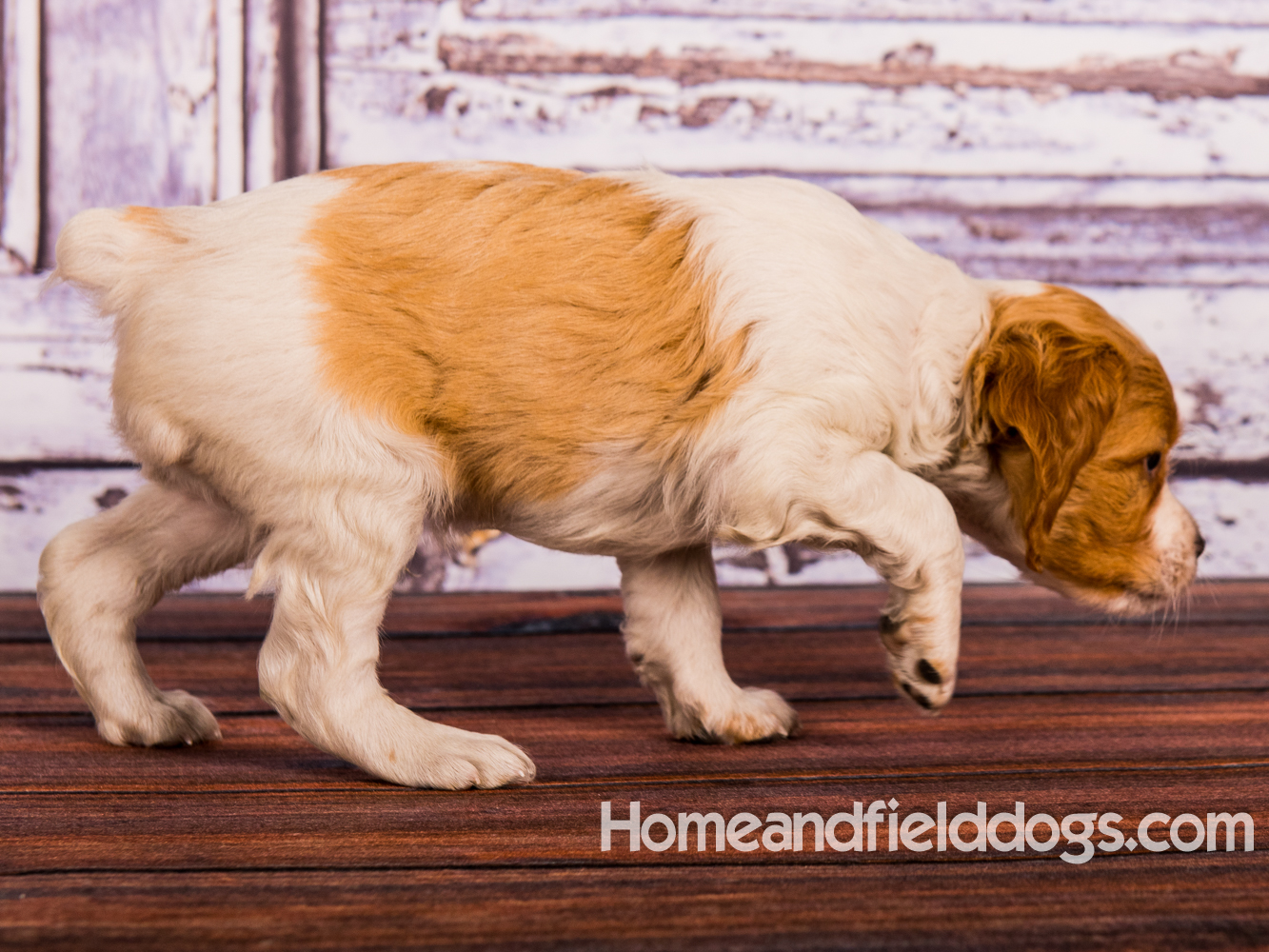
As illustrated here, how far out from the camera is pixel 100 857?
1.34 m

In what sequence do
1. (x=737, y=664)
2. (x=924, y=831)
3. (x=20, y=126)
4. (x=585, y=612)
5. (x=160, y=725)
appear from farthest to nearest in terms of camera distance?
(x=20, y=126) < (x=585, y=612) < (x=737, y=664) < (x=160, y=725) < (x=924, y=831)

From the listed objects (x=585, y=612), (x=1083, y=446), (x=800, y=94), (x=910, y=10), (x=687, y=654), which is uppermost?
(x=910, y=10)

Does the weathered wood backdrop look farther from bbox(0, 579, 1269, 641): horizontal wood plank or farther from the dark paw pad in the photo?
the dark paw pad

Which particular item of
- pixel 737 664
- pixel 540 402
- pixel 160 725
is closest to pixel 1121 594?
pixel 737 664

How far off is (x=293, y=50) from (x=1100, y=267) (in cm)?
238

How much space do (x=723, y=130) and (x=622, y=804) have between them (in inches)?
92.4

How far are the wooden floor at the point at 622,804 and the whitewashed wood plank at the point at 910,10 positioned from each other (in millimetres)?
1804

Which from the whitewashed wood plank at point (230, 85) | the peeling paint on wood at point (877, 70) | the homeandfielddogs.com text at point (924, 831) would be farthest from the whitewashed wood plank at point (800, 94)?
the homeandfielddogs.com text at point (924, 831)

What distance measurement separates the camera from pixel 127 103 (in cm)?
322

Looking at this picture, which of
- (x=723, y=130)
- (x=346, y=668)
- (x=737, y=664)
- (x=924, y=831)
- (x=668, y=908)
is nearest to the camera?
(x=668, y=908)

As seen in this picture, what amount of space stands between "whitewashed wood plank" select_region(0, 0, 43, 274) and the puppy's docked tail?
1714 millimetres

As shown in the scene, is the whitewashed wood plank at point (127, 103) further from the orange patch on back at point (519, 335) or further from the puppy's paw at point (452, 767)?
the puppy's paw at point (452, 767)

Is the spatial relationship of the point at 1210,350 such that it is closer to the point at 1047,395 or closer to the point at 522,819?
the point at 1047,395

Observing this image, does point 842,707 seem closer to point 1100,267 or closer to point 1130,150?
point 1100,267
